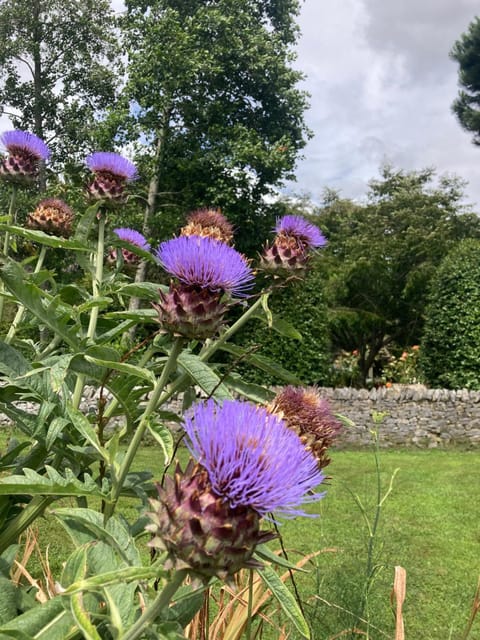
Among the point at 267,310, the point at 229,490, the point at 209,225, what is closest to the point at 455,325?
the point at 209,225

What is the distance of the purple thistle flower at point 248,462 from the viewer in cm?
75

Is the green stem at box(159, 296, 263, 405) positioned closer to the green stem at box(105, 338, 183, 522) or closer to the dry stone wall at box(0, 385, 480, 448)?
the green stem at box(105, 338, 183, 522)

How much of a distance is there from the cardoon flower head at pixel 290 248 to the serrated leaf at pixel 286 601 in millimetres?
1109

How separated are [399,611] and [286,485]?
0.80m

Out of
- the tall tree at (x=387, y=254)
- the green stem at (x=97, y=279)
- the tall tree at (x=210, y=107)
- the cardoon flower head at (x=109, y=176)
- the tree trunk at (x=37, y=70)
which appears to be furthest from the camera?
the tree trunk at (x=37, y=70)

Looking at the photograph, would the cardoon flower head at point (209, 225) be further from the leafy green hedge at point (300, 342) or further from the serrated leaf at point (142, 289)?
the leafy green hedge at point (300, 342)

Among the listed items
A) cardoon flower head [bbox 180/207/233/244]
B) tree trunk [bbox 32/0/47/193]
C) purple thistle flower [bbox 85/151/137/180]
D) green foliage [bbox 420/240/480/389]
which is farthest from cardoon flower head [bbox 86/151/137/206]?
tree trunk [bbox 32/0/47/193]

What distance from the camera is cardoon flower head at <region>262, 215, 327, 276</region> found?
74.4 inches

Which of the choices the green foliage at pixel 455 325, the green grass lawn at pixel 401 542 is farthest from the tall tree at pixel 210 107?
the green grass lawn at pixel 401 542

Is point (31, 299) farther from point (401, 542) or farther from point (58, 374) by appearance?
point (401, 542)

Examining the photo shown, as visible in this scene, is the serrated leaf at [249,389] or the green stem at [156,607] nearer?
the green stem at [156,607]

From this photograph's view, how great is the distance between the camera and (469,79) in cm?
2302

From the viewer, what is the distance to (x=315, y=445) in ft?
4.07

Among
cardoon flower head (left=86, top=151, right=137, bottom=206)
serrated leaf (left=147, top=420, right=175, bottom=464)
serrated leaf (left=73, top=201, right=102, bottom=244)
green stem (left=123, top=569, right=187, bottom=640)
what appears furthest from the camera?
cardoon flower head (left=86, top=151, right=137, bottom=206)
